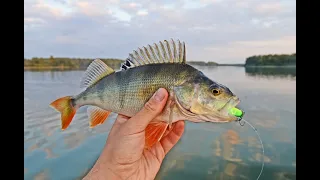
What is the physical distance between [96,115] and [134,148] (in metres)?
0.15

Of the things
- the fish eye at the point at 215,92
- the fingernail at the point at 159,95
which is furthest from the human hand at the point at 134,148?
the fish eye at the point at 215,92

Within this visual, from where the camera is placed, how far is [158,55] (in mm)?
865

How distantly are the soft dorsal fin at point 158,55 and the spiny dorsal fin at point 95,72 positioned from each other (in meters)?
0.08

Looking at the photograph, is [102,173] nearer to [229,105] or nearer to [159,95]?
[159,95]

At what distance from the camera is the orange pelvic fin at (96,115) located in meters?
0.95

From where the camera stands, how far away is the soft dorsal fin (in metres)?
0.85

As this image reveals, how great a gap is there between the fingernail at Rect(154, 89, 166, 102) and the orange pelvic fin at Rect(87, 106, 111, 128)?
206mm

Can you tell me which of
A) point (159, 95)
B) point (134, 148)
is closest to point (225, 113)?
point (159, 95)

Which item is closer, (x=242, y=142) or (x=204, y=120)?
(x=204, y=120)

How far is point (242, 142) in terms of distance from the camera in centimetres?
479

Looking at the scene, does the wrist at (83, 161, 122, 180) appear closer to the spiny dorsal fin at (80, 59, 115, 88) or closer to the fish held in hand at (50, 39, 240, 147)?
the fish held in hand at (50, 39, 240, 147)
